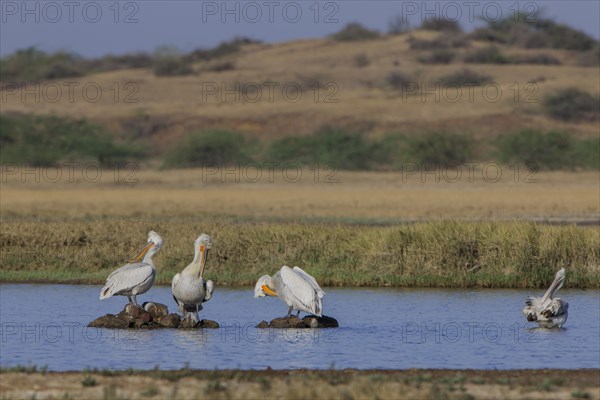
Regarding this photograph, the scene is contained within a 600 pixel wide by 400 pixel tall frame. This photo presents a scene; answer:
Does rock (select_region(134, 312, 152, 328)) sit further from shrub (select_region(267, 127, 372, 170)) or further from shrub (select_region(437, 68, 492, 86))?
shrub (select_region(437, 68, 492, 86))

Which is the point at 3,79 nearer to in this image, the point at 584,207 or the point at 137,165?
the point at 137,165

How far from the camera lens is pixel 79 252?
22.3m

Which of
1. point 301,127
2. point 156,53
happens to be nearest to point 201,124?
point 301,127

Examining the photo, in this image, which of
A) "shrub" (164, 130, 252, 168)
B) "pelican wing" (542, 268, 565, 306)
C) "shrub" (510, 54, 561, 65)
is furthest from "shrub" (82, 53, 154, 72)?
"pelican wing" (542, 268, 565, 306)

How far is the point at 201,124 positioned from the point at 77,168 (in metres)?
17.1

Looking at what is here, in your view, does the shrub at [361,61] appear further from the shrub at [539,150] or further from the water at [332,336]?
the water at [332,336]

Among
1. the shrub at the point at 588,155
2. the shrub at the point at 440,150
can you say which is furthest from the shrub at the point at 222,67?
the shrub at the point at 588,155

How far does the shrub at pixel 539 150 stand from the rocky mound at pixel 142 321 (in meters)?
34.7

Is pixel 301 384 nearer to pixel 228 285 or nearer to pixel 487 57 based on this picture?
pixel 228 285

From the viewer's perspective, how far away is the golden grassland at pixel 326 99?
213 ft

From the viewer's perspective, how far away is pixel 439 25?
100000 millimetres

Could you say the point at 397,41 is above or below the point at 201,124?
above

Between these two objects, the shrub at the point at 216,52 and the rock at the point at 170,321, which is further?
the shrub at the point at 216,52

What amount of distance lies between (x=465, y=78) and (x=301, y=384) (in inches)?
2628
